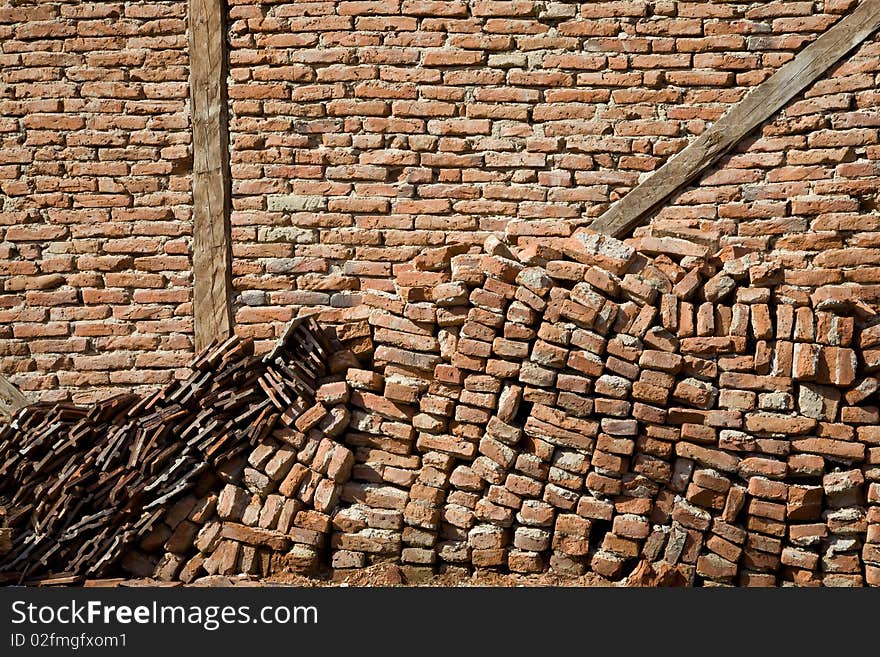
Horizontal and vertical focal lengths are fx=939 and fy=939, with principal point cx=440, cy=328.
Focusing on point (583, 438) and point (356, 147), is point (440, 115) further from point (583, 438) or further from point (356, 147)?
point (583, 438)

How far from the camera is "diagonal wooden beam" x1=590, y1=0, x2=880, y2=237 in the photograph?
16.3 ft

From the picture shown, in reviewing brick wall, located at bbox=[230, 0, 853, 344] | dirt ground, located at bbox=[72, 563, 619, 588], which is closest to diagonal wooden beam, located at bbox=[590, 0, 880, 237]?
brick wall, located at bbox=[230, 0, 853, 344]

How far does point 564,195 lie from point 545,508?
1730 mm

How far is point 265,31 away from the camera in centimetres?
529

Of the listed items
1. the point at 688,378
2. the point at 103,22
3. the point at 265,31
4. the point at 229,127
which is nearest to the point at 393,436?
the point at 688,378

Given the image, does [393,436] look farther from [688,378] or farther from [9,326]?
[9,326]

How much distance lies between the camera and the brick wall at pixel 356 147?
5039 mm

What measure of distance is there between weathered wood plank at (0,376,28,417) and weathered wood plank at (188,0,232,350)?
1.07m

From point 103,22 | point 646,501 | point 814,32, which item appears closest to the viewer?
point 646,501

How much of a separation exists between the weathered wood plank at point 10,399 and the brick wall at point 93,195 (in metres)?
0.05

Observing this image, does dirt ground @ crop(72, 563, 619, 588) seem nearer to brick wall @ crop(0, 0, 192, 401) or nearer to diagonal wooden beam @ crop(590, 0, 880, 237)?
brick wall @ crop(0, 0, 192, 401)

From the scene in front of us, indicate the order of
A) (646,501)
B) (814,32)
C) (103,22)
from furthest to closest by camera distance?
1. (103,22)
2. (814,32)
3. (646,501)

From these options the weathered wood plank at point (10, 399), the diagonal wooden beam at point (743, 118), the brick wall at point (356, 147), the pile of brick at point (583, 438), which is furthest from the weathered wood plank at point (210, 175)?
the diagonal wooden beam at point (743, 118)

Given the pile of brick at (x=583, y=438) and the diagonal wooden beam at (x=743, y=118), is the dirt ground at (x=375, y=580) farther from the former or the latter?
the diagonal wooden beam at (x=743, y=118)
